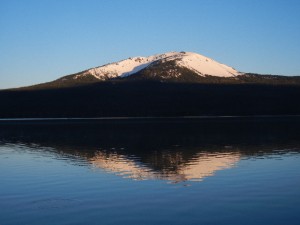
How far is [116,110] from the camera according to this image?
569ft

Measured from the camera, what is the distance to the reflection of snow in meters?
28.7

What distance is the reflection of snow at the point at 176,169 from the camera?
28672 millimetres

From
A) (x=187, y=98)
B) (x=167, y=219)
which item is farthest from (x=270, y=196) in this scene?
(x=187, y=98)

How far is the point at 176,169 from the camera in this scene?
31.3 m

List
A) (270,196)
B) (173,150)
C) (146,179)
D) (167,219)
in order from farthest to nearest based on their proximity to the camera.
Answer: (173,150) → (146,179) → (270,196) → (167,219)

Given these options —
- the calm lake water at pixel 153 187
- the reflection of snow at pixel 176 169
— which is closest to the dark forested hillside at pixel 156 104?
the calm lake water at pixel 153 187

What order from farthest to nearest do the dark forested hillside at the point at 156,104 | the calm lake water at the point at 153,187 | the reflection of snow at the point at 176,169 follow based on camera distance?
the dark forested hillside at the point at 156,104 → the reflection of snow at the point at 176,169 → the calm lake water at the point at 153,187

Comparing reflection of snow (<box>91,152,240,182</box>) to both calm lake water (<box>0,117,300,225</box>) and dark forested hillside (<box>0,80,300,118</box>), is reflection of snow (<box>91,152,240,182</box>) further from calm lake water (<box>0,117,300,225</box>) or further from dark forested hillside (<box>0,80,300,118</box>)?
dark forested hillside (<box>0,80,300,118</box>)

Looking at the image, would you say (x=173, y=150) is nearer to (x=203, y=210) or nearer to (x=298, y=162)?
(x=298, y=162)

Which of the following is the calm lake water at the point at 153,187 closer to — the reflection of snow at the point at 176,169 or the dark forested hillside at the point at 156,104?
the reflection of snow at the point at 176,169

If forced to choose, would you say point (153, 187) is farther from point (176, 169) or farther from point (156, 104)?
point (156, 104)

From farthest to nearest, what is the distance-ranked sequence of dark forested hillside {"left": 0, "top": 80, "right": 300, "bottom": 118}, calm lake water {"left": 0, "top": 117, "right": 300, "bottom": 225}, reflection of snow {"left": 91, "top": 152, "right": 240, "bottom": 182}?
dark forested hillside {"left": 0, "top": 80, "right": 300, "bottom": 118} → reflection of snow {"left": 91, "top": 152, "right": 240, "bottom": 182} → calm lake water {"left": 0, "top": 117, "right": 300, "bottom": 225}

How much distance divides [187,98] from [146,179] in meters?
159

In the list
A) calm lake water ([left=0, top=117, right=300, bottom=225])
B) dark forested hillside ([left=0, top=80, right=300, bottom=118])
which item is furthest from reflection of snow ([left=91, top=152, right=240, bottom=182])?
dark forested hillside ([left=0, top=80, right=300, bottom=118])
